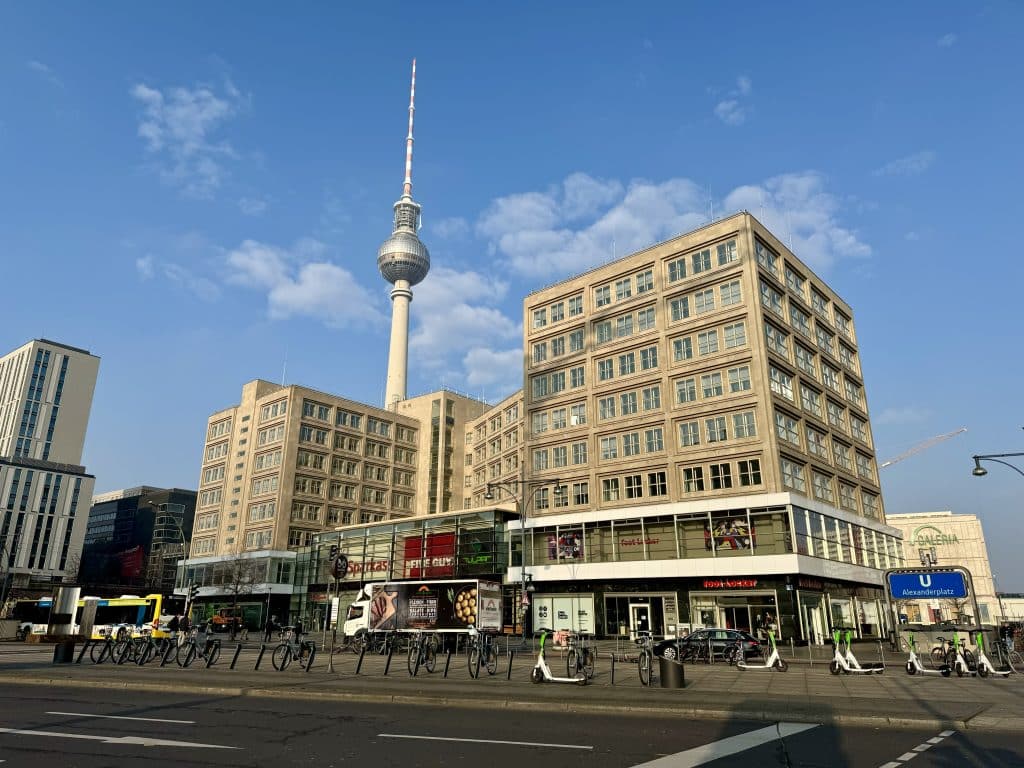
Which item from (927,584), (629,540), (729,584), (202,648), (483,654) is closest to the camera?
(483,654)

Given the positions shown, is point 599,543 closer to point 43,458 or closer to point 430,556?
point 430,556

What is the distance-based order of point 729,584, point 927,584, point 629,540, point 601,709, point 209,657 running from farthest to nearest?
point 629,540, point 729,584, point 927,584, point 209,657, point 601,709

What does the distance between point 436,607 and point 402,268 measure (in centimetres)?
11549

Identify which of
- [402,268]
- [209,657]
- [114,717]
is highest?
[402,268]

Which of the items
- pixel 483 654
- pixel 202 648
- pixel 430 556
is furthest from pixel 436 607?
pixel 430 556

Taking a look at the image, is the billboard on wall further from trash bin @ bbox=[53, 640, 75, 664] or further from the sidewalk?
trash bin @ bbox=[53, 640, 75, 664]

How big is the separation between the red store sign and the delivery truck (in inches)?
657

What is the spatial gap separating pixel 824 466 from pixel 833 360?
1217cm

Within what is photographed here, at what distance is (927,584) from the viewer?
2650 centimetres

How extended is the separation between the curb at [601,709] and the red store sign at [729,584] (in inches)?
1299

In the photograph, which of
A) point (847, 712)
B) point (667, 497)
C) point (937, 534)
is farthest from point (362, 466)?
point (937, 534)

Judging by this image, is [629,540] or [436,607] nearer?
[436,607]

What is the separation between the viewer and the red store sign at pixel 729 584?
44.4 m

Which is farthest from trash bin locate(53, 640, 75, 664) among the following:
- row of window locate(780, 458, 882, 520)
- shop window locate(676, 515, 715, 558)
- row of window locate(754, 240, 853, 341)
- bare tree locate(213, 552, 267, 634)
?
bare tree locate(213, 552, 267, 634)
